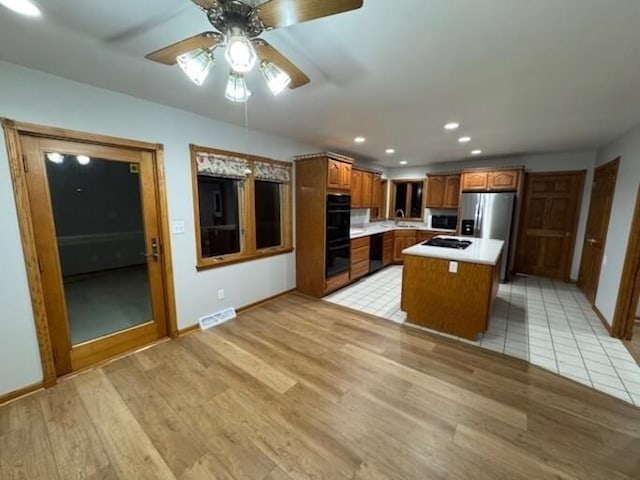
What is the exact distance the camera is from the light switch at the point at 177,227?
110 inches

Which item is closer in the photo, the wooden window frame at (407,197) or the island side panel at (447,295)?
the island side panel at (447,295)

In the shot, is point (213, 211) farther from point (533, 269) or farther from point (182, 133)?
point (533, 269)

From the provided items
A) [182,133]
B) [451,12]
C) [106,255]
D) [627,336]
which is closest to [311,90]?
[451,12]

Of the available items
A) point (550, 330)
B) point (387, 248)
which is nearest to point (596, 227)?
point (550, 330)

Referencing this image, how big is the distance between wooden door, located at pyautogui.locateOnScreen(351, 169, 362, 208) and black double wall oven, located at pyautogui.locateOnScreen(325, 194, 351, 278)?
2.53ft

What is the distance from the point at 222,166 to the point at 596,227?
5535 mm

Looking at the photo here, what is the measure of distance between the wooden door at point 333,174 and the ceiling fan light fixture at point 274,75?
236 centimetres

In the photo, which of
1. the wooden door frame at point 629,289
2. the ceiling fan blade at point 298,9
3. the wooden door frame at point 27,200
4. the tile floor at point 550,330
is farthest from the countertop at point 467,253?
the wooden door frame at point 27,200

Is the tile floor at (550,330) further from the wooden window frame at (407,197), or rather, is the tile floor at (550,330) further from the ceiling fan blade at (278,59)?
the ceiling fan blade at (278,59)

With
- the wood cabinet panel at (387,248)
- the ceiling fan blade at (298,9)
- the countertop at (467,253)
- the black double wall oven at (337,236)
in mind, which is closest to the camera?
the ceiling fan blade at (298,9)

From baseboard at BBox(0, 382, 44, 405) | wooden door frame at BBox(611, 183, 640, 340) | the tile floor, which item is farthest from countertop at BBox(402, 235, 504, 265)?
baseboard at BBox(0, 382, 44, 405)

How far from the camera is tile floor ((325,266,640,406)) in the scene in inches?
91.0

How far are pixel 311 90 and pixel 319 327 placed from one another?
2488 millimetres

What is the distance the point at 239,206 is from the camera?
11.4 feet
